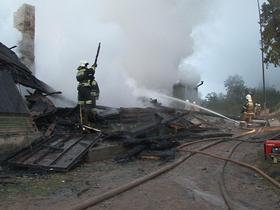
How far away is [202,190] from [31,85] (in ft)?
23.9

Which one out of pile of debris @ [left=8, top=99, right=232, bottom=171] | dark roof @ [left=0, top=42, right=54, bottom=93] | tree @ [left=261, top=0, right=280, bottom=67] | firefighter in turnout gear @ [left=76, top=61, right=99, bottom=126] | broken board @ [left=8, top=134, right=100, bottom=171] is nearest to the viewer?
broken board @ [left=8, top=134, right=100, bottom=171]

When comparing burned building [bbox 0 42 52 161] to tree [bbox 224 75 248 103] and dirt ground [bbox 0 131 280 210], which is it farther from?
tree [bbox 224 75 248 103]

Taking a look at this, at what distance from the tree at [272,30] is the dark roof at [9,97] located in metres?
8.80

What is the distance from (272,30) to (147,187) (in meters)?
10.4

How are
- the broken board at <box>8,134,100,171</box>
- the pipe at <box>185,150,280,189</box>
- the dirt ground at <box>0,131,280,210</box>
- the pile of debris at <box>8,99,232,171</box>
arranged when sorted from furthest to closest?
the pile of debris at <box>8,99,232,171</box> < the broken board at <box>8,134,100,171</box> < the pipe at <box>185,150,280,189</box> < the dirt ground at <box>0,131,280,210</box>

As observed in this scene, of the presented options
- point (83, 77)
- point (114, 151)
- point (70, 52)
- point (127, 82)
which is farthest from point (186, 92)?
point (114, 151)

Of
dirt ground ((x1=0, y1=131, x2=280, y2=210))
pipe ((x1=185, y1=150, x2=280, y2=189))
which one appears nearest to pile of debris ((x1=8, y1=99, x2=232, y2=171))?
dirt ground ((x1=0, y1=131, x2=280, y2=210))

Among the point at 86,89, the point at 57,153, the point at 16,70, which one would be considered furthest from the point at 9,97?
the point at 86,89

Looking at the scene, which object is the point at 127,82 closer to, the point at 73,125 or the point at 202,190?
the point at 73,125

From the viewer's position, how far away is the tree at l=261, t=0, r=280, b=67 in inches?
→ 629

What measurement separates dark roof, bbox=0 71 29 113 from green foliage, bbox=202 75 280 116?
2994cm

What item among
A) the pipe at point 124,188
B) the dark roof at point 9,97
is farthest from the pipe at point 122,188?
the dark roof at point 9,97

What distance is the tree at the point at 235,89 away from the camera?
4828cm

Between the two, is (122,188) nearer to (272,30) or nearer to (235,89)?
(272,30)
